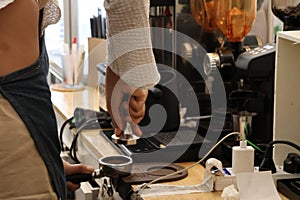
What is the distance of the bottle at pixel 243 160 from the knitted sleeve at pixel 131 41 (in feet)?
1.22

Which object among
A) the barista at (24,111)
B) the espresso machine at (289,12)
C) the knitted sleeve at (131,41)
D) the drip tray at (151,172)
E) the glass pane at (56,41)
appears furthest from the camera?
the glass pane at (56,41)

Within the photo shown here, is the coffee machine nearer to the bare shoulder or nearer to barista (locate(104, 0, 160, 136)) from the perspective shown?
barista (locate(104, 0, 160, 136))

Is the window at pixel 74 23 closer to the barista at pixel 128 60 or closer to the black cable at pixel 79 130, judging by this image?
the black cable at pixel 79 130

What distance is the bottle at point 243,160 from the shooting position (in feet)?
5.41

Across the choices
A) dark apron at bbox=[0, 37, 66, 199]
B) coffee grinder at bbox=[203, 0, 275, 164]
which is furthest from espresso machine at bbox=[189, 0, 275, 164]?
dark apron at bbox=[0, 37, 66, 199]

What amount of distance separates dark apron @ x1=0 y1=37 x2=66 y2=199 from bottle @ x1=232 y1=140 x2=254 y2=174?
563 mm

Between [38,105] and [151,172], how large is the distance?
2.12 feet

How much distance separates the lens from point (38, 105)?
1195 mm

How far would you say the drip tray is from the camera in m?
1.71

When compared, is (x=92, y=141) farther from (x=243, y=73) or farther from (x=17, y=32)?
(x=17, y=32)

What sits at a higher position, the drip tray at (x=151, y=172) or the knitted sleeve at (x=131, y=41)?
the knitted sleeve at (x=131, y=41)

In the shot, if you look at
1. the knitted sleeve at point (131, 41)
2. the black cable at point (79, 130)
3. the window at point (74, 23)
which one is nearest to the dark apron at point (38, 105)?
the knitted sleeve at point (131, 41)

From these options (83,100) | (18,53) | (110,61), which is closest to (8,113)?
(18,53)

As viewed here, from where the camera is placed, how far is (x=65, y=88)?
130 inches
